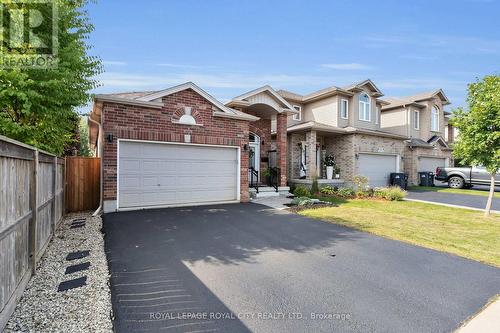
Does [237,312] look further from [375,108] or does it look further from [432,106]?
[432,106]

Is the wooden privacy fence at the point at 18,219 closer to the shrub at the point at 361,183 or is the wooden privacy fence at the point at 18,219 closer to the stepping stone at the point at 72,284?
the stepping stone at the point at 72,284

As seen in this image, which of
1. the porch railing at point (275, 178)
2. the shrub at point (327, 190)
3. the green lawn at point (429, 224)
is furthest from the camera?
the shrub at point (327, 190)

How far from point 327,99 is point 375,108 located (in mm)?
4110

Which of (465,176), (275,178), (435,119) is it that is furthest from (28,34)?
(435,119)

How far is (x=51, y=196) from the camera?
5.88 metres

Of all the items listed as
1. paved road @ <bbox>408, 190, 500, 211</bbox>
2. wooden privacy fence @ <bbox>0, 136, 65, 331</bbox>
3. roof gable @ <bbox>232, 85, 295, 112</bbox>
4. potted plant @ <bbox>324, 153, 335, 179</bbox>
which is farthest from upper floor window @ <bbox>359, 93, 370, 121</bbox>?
wooden privacy fence @ <bbox>0, 136, 65, 331</bbox>

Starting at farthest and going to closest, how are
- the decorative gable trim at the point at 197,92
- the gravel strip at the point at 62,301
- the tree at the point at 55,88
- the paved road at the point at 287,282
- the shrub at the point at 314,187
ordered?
1. the shrub at the point at 314,187
2. the decorative gable trim at the point at 197,92
3. the tree at the point at 55,88
4. the paved road at the point at 287,282
5. the gravel strip at the point at 62,301

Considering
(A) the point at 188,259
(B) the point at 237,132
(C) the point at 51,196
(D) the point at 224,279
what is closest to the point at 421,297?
(D) the point at 224,279

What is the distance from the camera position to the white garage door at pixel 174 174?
356 inches

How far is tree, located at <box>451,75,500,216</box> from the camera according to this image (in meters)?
8.84

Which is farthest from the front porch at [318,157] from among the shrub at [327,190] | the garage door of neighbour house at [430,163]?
the garage door of neighbour house at [430,163]

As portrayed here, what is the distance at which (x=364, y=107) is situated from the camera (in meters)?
18.6

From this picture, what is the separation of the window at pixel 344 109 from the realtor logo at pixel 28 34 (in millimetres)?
15676

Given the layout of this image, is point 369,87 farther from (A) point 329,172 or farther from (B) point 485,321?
(B) point 485,321
